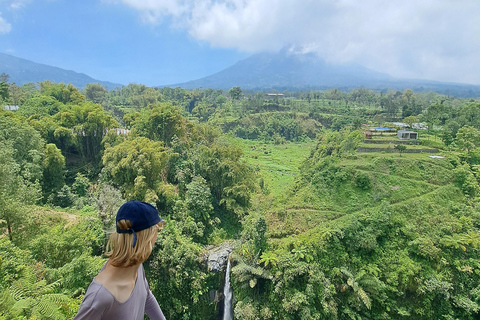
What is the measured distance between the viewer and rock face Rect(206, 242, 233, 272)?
13.8 meters

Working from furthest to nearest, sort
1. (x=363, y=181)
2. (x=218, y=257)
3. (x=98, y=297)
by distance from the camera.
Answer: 1. (x=363, y=181)
2. (x=218, y=257)
3. (x=98, y=297)

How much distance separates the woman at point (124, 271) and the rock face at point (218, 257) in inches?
506

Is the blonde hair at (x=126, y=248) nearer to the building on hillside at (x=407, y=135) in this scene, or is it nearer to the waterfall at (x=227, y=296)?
the waterfall at (x=227, y=296)

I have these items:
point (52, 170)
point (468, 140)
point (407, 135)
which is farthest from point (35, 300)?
point (468, 140)

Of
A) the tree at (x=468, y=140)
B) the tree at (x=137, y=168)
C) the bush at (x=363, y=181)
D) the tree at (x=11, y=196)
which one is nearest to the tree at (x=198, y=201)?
the tree at (x=137, y=168)

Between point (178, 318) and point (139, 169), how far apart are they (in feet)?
24.9

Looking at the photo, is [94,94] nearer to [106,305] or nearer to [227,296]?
[227,296]

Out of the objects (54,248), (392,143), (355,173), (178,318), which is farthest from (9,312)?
(392,143)

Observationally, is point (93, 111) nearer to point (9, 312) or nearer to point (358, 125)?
point (9, 312)

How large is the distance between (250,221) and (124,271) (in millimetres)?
13520

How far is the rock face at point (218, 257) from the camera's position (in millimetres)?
13766

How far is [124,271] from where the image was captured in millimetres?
1535

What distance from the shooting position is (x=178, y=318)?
12617 millimetres

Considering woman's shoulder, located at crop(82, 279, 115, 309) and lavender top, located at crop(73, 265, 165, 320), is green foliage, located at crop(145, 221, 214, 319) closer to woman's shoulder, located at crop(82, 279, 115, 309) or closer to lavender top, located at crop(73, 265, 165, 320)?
lavender top, located at crop(73, 265, 165, 320)
